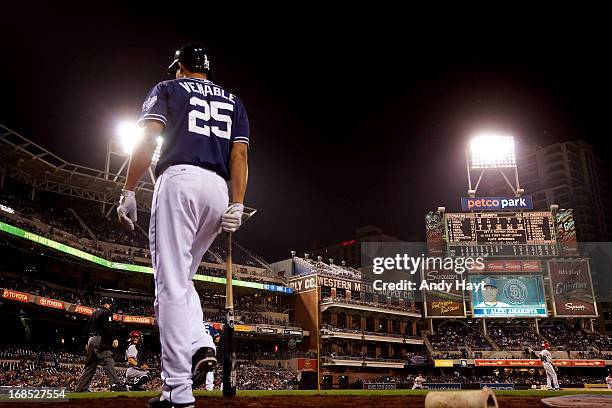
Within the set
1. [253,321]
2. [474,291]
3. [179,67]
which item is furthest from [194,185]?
[474,291]

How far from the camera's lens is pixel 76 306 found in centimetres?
3112

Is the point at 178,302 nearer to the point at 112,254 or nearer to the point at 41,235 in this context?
the point at 41,235

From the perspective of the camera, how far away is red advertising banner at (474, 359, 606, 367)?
45.4 metres

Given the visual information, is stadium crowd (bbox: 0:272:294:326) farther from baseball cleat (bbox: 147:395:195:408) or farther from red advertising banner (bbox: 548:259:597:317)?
baseball cleat (bbox: 147:395:195:408)

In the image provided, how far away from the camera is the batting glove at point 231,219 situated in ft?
12.9

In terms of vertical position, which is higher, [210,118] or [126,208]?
[210,118]

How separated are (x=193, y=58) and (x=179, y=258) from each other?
191 centimetres

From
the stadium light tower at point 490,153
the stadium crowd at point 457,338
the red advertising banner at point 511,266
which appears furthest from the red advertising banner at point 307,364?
the stadium light tower at point 490,153

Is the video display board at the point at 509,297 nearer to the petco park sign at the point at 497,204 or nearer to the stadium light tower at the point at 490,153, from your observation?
the petco park sign at the point at 497,204

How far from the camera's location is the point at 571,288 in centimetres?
4644

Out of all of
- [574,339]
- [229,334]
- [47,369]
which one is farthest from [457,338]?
[229,334]

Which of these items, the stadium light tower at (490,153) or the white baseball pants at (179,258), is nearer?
the white baseball pants at (179,258)

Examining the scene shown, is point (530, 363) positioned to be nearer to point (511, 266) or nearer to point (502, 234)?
point (511, 266)

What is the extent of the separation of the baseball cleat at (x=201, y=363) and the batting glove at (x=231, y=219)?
942 millimetres
